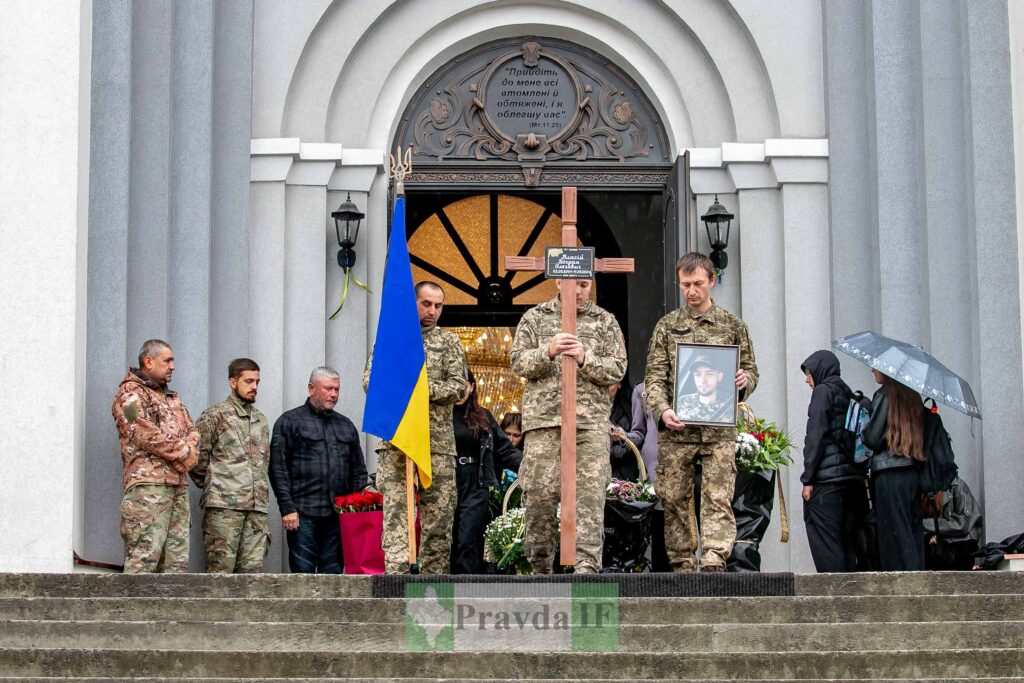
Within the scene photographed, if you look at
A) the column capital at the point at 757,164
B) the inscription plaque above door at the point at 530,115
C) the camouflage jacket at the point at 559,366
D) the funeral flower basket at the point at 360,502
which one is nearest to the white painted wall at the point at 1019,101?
the column capital at the point at 757,164

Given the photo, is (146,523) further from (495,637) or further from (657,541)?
(495,637)

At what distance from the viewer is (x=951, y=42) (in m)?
Result: 12.4

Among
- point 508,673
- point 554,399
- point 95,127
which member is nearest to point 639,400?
point 554,399

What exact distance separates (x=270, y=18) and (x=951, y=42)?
5140 mm

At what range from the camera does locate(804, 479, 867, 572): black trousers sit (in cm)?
1067

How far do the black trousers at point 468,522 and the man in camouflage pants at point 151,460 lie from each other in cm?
175

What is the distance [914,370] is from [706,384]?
4.29ft

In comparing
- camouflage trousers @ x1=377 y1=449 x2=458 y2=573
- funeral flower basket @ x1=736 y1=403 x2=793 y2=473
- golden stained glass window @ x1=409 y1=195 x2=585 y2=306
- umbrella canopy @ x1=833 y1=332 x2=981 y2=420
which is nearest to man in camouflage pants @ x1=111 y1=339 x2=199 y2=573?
camouflage trousers @ x1=377 y1=449 x2=458 y2=573

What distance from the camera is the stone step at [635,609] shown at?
8.02 m

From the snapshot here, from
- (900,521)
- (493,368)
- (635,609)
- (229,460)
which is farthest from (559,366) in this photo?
(493,368)

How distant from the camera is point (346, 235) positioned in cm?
1312

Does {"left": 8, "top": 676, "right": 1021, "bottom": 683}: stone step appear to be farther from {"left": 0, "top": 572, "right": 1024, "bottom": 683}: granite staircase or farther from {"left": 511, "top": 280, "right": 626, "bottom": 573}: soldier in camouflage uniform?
{"left": 511, "top": 280, "right": 626, "bottom": 573}: soldier in camouflage uniform

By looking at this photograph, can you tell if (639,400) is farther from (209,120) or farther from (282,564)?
(209,120)

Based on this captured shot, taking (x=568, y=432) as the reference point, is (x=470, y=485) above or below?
below
